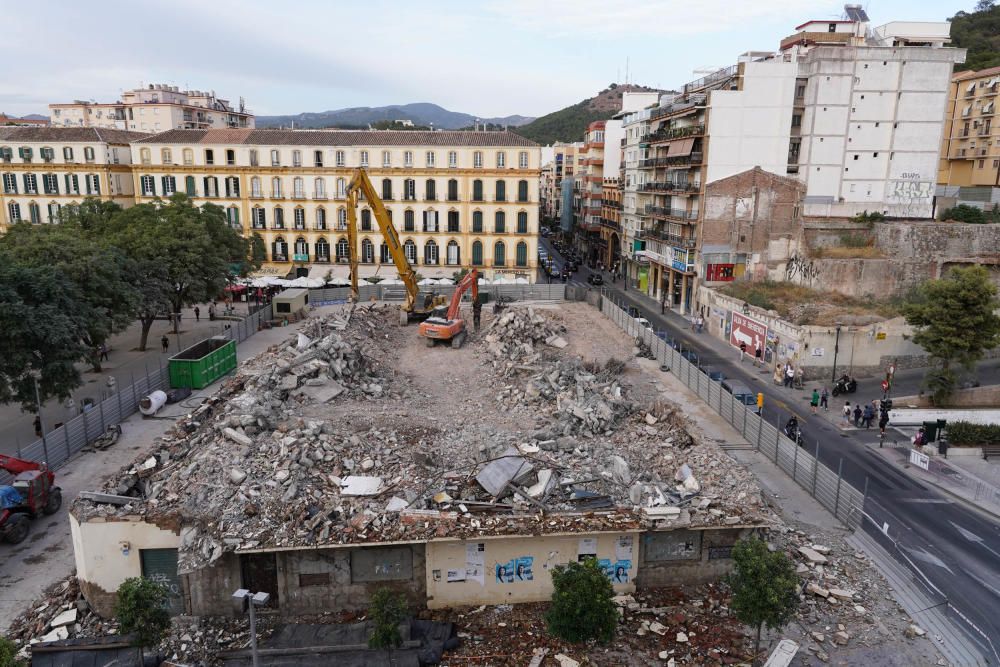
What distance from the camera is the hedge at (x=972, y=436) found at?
29.0 meters

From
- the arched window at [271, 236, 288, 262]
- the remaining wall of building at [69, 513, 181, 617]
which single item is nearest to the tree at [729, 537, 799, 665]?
the remaining wall of building at [69, 513, 181, 617]

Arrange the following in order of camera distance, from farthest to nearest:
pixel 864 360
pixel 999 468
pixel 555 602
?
1. pixel 864 360
2. pixel 999 468
3. pixel 555 602

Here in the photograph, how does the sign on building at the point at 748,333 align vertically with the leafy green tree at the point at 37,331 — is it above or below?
below

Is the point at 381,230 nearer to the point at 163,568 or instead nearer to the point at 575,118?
the point at 163,568

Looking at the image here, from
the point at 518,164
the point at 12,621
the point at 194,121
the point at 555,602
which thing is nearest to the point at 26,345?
the point at 12,621

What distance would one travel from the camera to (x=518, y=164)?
65.2 meters

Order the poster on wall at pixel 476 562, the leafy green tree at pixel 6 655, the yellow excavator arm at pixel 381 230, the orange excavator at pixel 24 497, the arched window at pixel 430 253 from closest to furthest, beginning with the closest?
the leafy green tree at pixel 6 655
the poster on wall at pixel 476 562
the orange excavator at pixel 24 497
the yellow excavator arm at pixel 381 230
the arched window at pixel 430 253

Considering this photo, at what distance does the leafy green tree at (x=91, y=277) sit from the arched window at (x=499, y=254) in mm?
37991

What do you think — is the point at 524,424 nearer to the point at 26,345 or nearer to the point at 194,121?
the point at 26,345

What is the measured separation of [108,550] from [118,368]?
25420mm

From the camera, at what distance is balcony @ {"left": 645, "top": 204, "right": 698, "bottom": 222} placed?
56.2 meters

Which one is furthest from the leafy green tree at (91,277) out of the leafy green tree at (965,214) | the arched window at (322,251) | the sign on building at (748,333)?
the leafy green tree at (965,214)

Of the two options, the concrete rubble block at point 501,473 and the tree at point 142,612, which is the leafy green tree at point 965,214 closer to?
the concrete rubble block at point 501,473

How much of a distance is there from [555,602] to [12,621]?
1431 centimetres
